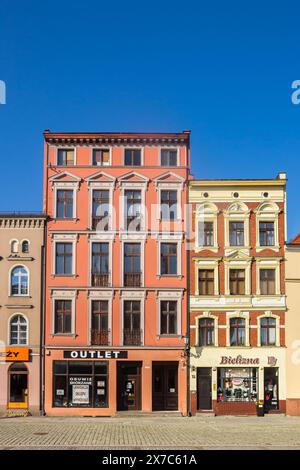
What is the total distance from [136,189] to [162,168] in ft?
6.91

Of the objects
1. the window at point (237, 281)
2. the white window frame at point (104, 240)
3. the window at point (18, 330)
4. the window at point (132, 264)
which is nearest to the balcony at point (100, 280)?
the white window frame at point (104, 240)

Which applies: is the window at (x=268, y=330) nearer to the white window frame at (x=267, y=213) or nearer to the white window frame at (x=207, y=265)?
the white window frame at (x=207, y=265)

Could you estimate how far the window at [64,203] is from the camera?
4562 centimetres

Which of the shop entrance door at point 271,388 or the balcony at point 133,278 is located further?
the balcony at point 133,278

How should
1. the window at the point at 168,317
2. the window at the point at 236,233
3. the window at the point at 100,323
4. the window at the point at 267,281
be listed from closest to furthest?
the window at the point at 100,323 → the window at the point at 168,317 → the window at the point at 267,281 → the window at the point at 236,233

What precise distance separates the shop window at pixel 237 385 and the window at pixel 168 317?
384cm

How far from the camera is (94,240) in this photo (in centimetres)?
4525

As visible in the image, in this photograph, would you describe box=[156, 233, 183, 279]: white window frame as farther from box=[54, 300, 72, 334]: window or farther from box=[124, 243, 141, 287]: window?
box=[54, 300, 72, 334]: window

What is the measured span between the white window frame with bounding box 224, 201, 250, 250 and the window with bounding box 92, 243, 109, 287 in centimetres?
754

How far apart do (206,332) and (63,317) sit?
884 centimetres

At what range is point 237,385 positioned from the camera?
145 ft

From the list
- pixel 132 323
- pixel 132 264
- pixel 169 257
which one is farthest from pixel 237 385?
pixel 132 264
